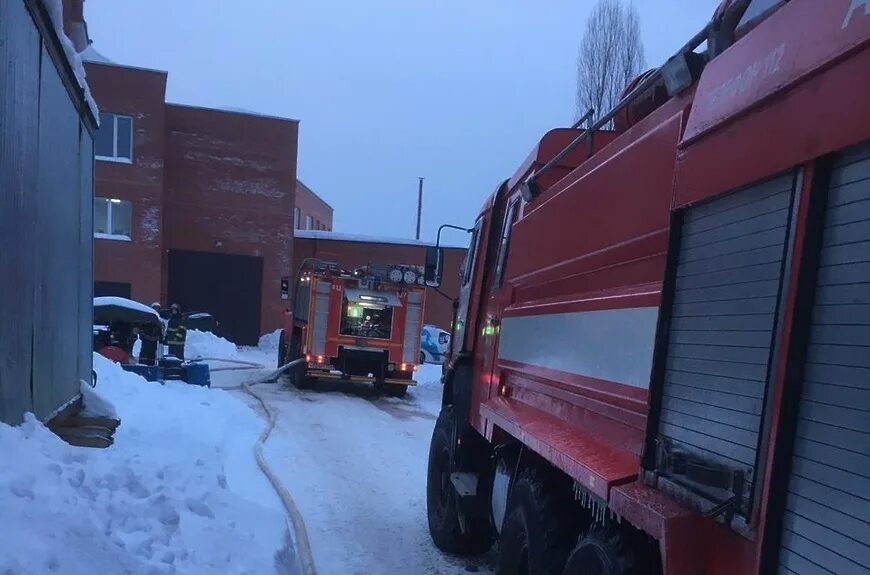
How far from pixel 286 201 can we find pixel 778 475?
2887 centimetres

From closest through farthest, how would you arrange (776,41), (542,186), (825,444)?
1. (825,444)
2. (776,41)
3. (542,186)

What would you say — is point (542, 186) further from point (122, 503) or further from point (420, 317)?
point (420, 317)

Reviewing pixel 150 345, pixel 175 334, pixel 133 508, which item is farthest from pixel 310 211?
pixel 133 508

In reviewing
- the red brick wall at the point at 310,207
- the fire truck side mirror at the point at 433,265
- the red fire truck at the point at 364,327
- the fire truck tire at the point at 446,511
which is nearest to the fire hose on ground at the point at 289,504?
the fire truck tire at the point at 446,511

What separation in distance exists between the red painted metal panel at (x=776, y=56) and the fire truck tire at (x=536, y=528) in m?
2.00

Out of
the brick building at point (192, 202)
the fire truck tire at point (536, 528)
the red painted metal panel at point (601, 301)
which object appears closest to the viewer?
the red painted metal panel at point (601, 301)

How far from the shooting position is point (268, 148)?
95.9 feet

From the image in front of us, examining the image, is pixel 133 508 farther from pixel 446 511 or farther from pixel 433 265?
pixel 433 265

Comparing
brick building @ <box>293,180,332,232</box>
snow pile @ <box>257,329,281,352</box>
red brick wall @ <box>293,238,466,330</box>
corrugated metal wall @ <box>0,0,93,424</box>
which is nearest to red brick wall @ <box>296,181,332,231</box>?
brick building @ <box>293,180,332,232</box>

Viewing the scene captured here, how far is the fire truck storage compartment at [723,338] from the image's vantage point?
76.0 inches

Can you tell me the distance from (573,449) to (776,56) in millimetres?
1877

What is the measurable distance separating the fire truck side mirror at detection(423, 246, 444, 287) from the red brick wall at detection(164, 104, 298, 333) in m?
22.6

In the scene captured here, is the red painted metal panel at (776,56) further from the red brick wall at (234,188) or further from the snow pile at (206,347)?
the red brick wall at (234,188)

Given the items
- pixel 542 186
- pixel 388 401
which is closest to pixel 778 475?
pixel 542 186
